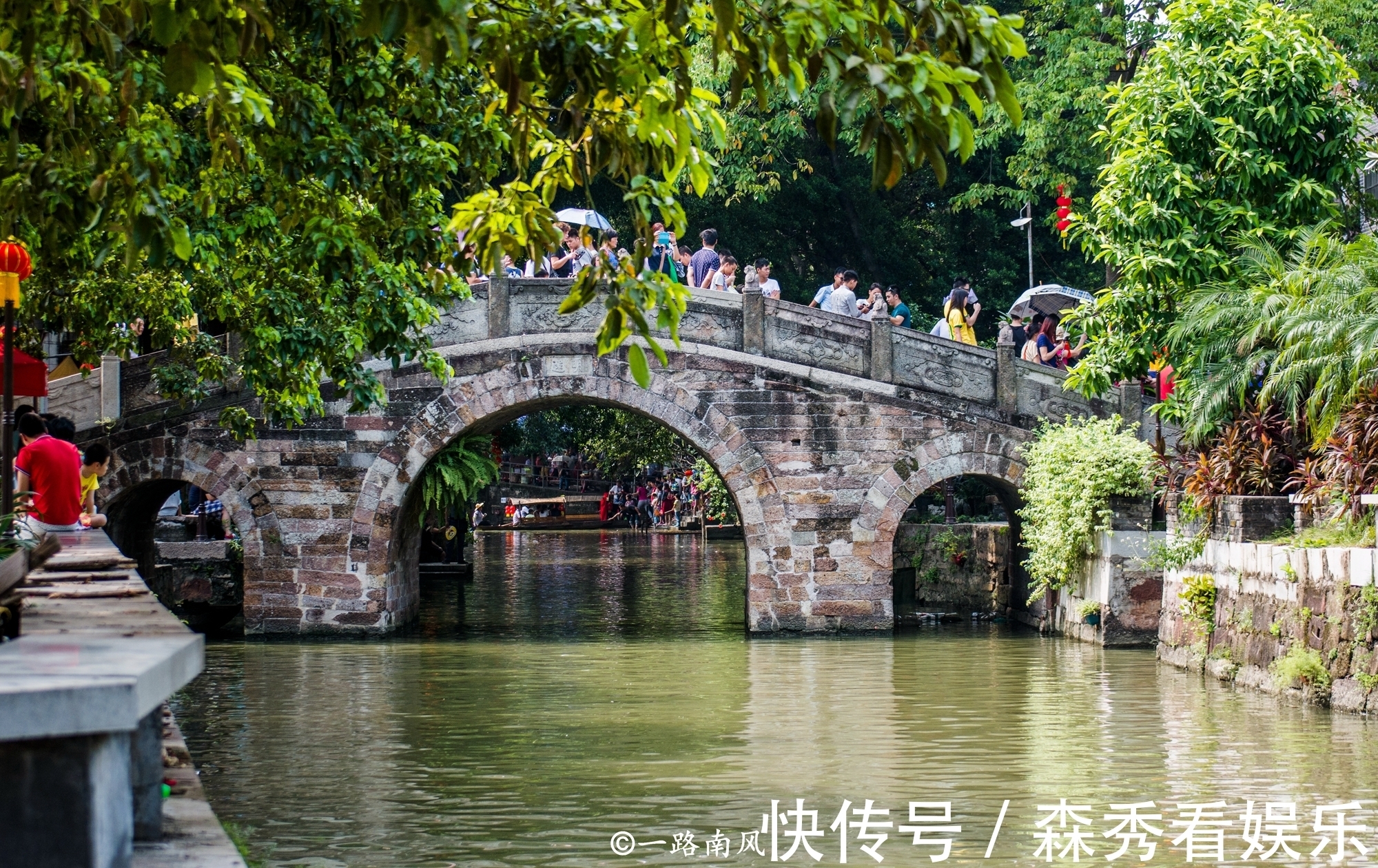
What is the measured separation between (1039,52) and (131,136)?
1976 centimetres

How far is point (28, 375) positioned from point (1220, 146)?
9332 mm

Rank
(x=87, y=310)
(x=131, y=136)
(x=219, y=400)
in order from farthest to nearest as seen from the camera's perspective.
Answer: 1. (x=219, y=400)
2. (x=87, y=310)
3. (x=131, y=136)

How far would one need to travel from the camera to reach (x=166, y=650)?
2.95 meters

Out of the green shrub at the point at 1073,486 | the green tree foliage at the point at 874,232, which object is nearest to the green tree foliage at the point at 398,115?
the green shrub at the point at 1073,486

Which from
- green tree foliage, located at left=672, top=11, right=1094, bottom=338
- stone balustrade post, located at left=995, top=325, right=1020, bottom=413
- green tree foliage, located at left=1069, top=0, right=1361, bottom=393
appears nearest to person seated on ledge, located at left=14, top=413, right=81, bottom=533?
green tree foliage, located at left=1069, top=0, right=1361, bottom=393

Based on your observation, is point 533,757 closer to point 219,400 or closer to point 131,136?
point 131,136

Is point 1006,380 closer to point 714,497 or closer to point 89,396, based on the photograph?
point 89,396

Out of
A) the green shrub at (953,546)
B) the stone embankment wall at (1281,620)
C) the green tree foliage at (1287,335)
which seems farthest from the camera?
the green shrub at (953,546)

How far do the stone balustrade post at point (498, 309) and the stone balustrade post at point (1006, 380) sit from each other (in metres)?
5.10

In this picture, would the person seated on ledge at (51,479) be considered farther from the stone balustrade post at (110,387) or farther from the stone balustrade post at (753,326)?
the stone balustrade post at (753,326)

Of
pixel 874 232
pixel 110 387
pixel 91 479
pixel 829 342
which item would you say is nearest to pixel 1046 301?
pixel 829 342

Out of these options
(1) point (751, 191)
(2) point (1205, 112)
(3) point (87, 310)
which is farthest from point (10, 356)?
(1) point (751, 191)

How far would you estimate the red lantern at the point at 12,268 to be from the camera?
8898mm

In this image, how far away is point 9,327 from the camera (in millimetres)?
8773
